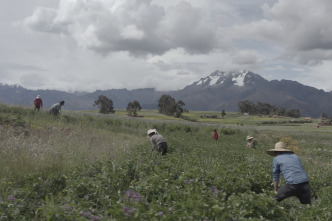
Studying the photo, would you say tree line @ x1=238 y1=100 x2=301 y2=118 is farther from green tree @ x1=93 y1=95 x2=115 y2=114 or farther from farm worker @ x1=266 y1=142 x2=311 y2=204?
farm worker @ x1=266 y1=142 x2=311 y2=204

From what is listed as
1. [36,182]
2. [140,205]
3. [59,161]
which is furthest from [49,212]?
[59,161]

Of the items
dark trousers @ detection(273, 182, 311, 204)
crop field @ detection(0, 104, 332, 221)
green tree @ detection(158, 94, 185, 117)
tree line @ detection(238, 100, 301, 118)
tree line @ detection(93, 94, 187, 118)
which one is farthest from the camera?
tree line @ detection(238, 100, 301, 118)

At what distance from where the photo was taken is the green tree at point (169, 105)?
379 feet

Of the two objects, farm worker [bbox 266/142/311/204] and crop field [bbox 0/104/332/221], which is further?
farm worker [bbox 266/142/311/204]

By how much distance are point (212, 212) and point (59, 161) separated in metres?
5.33

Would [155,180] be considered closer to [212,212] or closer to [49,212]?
[212,212]

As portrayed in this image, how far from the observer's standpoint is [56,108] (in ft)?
73.3

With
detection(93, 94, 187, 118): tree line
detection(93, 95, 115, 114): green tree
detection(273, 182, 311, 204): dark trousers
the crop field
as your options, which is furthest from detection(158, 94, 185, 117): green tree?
detection(273, 182, 311, 204): dark trousers

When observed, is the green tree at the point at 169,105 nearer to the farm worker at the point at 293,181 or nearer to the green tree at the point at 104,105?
the green tree at the point at 104,105

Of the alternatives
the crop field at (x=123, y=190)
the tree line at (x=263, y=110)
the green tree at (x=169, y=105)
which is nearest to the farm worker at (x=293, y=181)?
the crop field at (x=123, y=190)

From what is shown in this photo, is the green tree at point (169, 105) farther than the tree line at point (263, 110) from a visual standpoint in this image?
No

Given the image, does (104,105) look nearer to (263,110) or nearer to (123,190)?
Answer: (263,110)

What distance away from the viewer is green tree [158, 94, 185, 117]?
379 feet

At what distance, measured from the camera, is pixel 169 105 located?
11769cm
